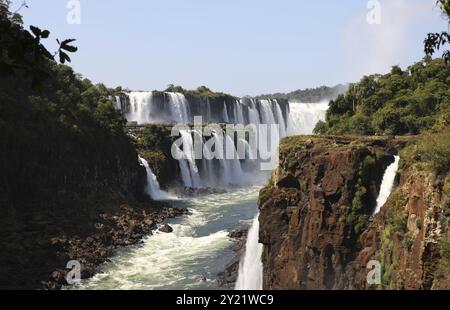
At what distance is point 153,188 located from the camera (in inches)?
1960

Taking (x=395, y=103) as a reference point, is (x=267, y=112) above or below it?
above

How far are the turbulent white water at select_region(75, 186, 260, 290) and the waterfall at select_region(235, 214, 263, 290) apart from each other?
1.71 m

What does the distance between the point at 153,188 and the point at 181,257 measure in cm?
2018

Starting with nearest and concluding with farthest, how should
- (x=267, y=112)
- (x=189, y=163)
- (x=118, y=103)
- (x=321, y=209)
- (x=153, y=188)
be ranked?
(x=321, y=209)
(x=153, y=188)
(x=189, y=163)
(x=118, y=103)
(x=267, y=112)

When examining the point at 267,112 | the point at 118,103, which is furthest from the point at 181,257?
the point at 267,112

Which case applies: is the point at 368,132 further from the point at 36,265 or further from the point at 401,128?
the point at 36,265

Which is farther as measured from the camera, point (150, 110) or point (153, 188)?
point (150, 110)

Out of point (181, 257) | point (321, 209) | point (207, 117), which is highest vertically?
point (207, 117)

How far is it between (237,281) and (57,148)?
23.8 meters

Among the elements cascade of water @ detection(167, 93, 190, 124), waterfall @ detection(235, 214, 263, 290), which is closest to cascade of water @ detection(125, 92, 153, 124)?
cascade of water @ detection(167, 93, 190, 124)

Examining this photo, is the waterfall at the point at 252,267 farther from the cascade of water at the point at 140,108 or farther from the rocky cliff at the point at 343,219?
the cascade of water at the point at 140,108

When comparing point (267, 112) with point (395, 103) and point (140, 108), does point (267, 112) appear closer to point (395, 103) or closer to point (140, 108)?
point (140, 108)
